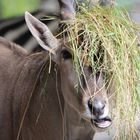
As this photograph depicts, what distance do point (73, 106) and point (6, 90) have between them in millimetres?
524

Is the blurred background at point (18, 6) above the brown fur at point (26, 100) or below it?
above

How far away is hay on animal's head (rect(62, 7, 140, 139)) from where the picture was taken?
7.24 ft

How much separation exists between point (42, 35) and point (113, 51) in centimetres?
31

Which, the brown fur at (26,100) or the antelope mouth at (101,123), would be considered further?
the brown fur at (26,100)

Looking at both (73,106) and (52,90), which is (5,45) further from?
(73,106)

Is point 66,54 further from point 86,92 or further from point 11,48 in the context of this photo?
point 11,48

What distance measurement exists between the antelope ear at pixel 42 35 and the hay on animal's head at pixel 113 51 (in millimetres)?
98

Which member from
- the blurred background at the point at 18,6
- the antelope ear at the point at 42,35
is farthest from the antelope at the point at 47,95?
the blurred background at the point at 18,6

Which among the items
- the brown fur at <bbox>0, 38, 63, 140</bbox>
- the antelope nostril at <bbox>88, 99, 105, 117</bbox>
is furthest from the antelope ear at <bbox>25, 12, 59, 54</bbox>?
the antelope nostril at <bbox>88, 99, 105, 117</bbox>

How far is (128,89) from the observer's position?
2.29 metres

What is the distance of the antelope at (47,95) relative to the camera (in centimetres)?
218

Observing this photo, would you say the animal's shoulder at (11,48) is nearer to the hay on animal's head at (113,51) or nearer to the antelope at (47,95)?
the antelope at (47,95)

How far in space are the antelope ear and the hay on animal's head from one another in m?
0.10

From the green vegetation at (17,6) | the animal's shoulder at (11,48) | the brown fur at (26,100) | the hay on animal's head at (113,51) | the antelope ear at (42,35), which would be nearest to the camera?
the hay on animal's head at (113,51)
